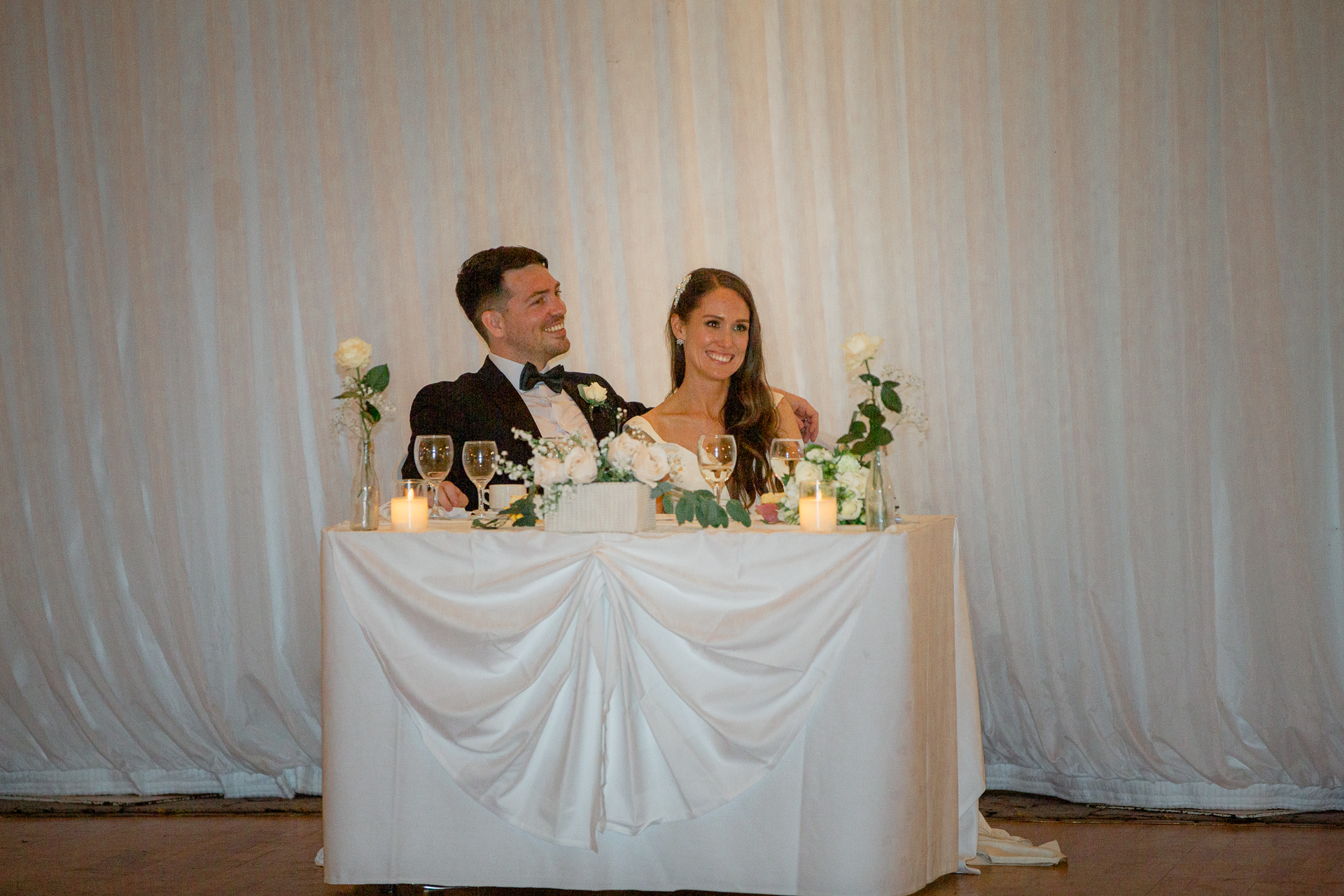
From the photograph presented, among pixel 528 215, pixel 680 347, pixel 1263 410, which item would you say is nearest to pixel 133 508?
pixel 528 215

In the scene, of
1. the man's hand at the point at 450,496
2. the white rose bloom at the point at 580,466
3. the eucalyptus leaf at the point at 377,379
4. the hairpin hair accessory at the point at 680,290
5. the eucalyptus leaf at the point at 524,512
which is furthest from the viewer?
the hairpin hair accessory at the point at 680,290

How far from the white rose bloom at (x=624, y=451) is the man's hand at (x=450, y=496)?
2.58 ft

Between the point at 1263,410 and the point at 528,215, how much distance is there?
2640 millimetres

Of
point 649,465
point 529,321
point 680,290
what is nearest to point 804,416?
point 680,290

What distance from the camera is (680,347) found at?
416 cm

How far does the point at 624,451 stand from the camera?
296cm

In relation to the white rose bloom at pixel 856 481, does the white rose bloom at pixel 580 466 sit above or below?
above

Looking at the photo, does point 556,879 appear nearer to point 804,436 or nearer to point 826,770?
point 826,770

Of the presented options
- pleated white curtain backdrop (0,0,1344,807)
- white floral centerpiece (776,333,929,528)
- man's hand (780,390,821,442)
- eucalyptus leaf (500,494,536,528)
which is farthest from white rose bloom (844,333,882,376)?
pleated white curtain backdrop (0,0,1344,807)

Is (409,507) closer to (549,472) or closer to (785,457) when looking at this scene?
(549,472)

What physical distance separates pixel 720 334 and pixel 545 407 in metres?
0.64

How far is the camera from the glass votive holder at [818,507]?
2943mm

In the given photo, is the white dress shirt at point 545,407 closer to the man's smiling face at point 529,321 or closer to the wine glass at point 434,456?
the man's smiling face at point 529,321

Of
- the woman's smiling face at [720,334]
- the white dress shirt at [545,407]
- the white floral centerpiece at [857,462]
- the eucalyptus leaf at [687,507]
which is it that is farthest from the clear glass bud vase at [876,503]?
the white dress shirt at [545,407]
